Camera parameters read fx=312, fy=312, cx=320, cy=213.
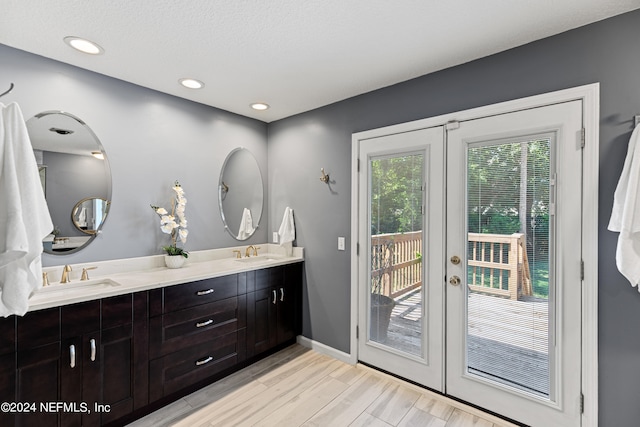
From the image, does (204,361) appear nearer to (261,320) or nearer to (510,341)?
(261,320)

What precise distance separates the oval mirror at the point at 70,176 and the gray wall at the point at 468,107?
5.63ft

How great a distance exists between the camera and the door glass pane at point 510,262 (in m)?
1.95

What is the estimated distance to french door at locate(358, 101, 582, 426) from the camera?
1872mm

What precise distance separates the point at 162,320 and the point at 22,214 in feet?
3.70

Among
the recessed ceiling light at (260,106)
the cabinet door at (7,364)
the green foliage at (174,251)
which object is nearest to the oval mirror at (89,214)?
the green foliage at (174,251)

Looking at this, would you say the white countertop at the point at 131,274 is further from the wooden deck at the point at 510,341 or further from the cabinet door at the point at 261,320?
the wooden deck at the point at 510,341

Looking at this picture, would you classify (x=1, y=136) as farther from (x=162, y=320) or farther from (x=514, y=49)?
(x=514, y=49)

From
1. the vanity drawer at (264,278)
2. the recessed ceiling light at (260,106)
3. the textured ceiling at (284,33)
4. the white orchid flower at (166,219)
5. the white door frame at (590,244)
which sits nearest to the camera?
the textured ceiling at (284,33)

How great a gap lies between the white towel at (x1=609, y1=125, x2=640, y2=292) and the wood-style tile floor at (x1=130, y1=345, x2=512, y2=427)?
126 centimetres

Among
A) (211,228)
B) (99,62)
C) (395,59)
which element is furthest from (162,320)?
(395,59)

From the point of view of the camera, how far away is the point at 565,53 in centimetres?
188

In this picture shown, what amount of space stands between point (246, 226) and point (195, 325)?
4.21 ft

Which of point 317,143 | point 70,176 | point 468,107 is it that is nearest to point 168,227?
point 70,176

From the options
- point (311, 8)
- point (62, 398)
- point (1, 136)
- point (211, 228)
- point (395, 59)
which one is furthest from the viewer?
point (211, 228)
